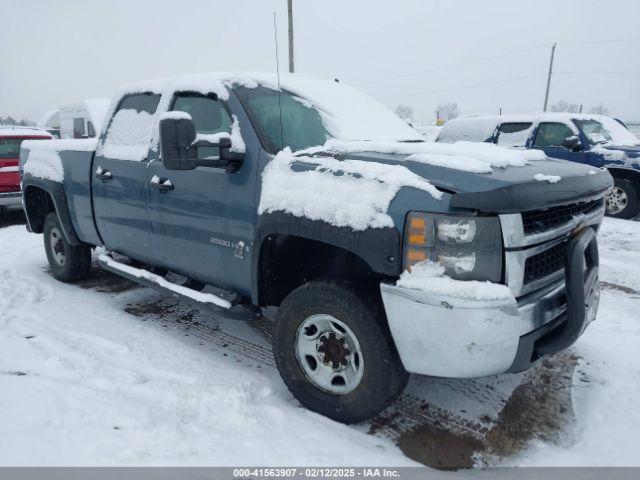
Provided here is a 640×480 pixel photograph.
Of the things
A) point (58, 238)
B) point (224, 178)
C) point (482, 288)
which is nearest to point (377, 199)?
point (482, 288)

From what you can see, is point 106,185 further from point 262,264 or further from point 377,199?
point 377,199

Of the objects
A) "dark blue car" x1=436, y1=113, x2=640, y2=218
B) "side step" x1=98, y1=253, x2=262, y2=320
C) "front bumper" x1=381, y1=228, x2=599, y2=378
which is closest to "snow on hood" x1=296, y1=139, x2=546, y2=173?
"front bumper" x1=381, y1=228, x2=599, y2=378

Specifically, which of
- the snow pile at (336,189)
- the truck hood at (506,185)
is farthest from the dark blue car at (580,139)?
the snow pile at (336,189)

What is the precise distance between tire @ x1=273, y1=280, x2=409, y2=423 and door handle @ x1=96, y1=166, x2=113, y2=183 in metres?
2.17

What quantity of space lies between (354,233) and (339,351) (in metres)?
0.67

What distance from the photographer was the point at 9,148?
895cm

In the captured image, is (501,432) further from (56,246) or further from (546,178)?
(56,246)

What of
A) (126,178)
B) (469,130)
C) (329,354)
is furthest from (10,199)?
(469,130)

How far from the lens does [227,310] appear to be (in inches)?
122

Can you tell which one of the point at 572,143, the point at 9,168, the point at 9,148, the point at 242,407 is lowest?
the point at 242,407

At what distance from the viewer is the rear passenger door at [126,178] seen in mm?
3719

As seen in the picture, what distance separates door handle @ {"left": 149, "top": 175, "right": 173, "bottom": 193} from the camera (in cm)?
338

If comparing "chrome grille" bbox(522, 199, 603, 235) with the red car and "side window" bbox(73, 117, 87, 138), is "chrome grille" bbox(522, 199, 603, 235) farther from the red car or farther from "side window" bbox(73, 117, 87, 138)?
Answer: "side window" bbox(73, 117, 87, 138)

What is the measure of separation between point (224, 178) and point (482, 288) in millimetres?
1704
